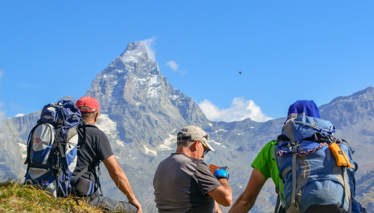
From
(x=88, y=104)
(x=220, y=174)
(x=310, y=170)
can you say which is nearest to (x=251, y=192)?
(x=220, y=174)

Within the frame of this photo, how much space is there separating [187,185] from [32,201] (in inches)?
99.2

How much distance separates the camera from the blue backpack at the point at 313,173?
4363mm

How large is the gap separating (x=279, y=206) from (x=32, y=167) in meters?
4.35

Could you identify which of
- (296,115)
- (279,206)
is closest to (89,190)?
(279,206)

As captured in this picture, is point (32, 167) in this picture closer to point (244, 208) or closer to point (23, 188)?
point (23, 188)

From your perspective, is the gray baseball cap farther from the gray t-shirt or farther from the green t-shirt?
the green t-shirt

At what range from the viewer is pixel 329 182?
441 centimetres

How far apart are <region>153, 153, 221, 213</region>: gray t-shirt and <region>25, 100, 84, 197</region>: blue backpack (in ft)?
5.81

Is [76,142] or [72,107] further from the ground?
[72,107]

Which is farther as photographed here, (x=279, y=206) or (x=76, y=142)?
(x=76, y=142)

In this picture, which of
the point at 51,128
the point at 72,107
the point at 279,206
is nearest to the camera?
the point at 279,206

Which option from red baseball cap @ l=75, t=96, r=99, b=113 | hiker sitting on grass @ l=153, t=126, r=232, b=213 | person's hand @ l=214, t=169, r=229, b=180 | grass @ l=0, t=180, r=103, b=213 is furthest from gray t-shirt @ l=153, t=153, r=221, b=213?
red baseball cap @ l=75, t=96, r=99, b=113

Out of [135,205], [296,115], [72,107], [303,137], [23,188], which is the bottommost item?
[135,205]

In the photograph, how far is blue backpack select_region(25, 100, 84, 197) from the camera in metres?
6.23
